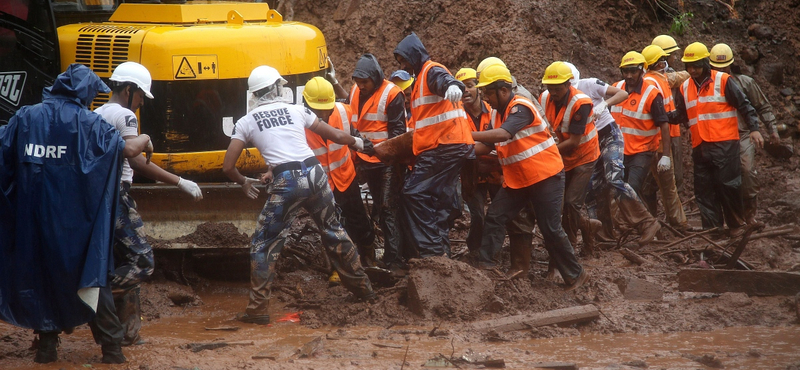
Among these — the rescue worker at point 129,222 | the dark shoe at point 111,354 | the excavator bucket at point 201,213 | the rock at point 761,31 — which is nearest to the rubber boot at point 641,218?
the excavator bucket at point 201,213

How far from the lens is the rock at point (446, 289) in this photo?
5.59m

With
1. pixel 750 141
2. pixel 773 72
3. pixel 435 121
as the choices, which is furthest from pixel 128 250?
pixel 773 72

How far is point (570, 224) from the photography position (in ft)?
23.6

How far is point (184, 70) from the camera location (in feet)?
22.2

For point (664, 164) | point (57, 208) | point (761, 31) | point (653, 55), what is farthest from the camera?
point (761, 31)

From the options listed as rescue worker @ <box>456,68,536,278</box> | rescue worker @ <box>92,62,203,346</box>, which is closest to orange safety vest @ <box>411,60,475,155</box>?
rescue worker @ <box>456,68,536,278</box>

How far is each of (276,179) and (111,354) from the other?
1.69m

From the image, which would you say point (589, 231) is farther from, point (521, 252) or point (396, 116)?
point (396, 116)

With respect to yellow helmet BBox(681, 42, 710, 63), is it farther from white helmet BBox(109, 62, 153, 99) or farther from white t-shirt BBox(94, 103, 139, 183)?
white t-shirt BBox(94, 103, 139, 183)

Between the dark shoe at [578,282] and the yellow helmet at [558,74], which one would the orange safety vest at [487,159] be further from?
the dark shoe at [578,282]

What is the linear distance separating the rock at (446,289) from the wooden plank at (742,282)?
1.74 meters

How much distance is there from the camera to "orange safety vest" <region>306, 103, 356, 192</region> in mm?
6789

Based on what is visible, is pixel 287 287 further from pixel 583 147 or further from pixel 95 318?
pixel 583 147

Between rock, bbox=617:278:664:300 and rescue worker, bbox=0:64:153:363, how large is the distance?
13.0 ft
